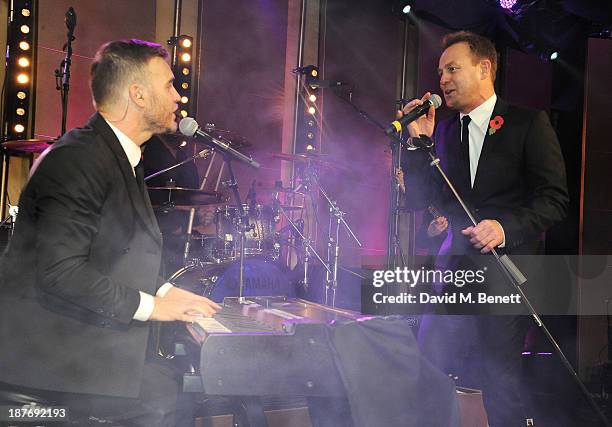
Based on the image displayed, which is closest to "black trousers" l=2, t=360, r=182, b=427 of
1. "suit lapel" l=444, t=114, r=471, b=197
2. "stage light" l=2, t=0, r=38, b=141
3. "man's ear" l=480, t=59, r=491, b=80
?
"suit lapel" l=444, t=114, r=471, b=197

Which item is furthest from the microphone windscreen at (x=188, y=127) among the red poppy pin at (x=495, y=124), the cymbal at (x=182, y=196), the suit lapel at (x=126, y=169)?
the cymbal at (x=182, y=196)

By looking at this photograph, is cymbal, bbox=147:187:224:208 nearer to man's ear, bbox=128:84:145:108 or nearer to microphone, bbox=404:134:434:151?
man's ear, bbox=128:84:145:108

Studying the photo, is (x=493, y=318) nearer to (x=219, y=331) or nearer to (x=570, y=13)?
(x=219, y=331)

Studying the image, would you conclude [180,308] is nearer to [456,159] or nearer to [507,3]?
[456,159]

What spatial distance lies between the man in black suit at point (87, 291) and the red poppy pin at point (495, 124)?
1.50 meters

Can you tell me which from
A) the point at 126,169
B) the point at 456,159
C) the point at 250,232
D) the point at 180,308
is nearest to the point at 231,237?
the point at 250,232

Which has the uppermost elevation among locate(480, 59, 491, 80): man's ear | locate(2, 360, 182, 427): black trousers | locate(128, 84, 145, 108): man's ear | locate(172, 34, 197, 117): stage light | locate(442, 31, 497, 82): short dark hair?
locate(172, 34, 197, 117): stage light

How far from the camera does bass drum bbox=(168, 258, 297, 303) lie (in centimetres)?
435

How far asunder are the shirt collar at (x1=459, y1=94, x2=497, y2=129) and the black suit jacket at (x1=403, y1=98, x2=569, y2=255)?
0.04 metres

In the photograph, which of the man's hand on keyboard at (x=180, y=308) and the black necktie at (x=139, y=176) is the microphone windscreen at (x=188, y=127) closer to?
the black necktie at (x=139, y=176)

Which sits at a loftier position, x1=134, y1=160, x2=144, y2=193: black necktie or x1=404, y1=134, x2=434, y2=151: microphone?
x1=404, y1=134, x2=434, y2=151: microphone

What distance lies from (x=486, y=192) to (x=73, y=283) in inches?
68.8

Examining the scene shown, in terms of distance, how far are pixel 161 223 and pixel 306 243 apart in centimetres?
173

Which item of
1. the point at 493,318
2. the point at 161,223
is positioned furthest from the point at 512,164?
the point at 161,223
